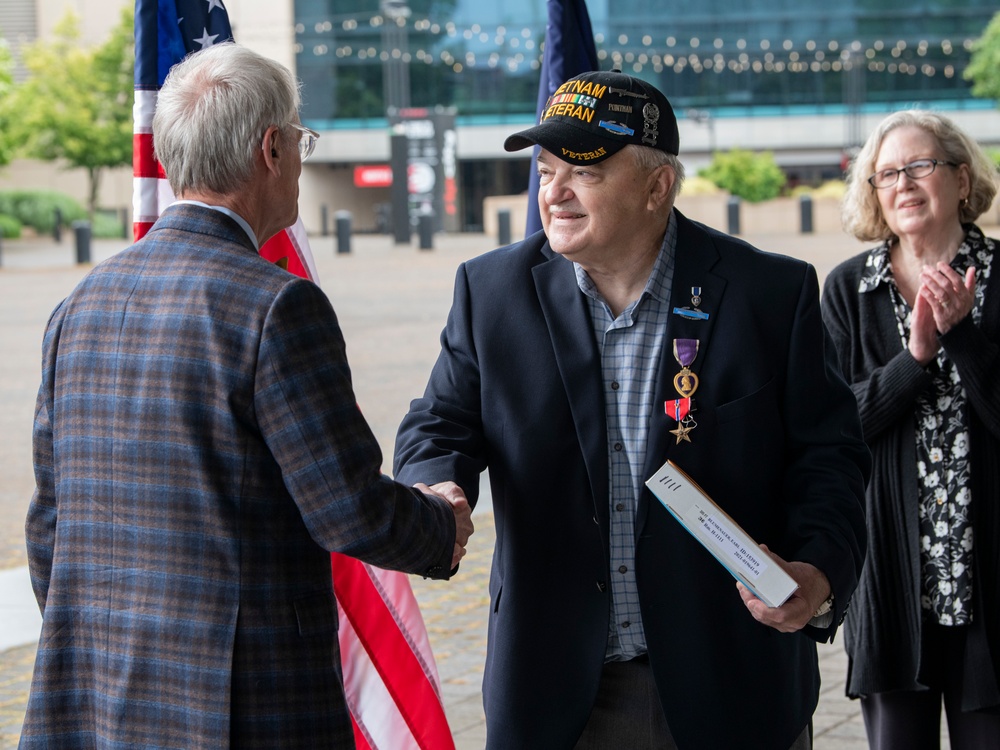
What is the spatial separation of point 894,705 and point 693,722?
1.41 meters

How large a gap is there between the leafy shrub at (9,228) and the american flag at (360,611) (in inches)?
1661

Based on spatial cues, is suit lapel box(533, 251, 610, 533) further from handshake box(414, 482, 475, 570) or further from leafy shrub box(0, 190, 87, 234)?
leafy shrub box(0, 190, 87, 234)

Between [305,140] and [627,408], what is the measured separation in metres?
0.86

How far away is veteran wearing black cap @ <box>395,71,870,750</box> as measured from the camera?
2680 millimetres

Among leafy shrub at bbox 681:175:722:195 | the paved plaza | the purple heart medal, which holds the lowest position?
the paved plaza

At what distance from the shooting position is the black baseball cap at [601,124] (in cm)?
272

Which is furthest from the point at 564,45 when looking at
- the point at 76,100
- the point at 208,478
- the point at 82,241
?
the point at 76,100

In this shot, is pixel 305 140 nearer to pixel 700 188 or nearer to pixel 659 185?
pixel 659 185

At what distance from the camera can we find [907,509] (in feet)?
12.4

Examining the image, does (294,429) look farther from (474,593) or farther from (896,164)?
(474,593)

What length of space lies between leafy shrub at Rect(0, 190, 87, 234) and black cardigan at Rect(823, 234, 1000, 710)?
45798mm

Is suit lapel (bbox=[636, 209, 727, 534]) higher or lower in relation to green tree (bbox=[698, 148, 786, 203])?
higher

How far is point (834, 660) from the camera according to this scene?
241 inches

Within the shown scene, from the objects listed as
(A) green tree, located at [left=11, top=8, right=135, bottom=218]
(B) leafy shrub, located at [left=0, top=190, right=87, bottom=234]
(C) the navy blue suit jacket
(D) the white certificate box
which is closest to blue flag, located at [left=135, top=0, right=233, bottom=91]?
(C) the navy blue suit jacket
